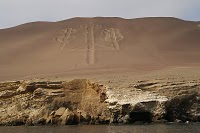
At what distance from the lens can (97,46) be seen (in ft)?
251

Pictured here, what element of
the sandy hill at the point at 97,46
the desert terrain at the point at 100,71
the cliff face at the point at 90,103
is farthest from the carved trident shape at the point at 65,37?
the cliff face at the point at 90,103

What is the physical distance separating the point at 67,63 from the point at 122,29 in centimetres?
2235

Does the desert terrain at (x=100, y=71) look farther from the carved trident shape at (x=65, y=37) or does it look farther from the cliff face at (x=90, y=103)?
the carved trident shape at (x=65, y=37)

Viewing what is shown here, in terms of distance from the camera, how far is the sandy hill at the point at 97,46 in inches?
2635

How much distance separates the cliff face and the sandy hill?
57.3 feet

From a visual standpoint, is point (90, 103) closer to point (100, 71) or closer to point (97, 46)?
point (100, 71)

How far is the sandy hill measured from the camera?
6694 centimetres

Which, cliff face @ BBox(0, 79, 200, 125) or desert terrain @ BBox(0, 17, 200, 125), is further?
desert terrain @ BBox(0, 17, 200, 125)

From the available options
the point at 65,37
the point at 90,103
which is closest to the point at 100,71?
the point at 90,103

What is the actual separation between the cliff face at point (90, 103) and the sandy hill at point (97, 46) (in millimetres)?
17469

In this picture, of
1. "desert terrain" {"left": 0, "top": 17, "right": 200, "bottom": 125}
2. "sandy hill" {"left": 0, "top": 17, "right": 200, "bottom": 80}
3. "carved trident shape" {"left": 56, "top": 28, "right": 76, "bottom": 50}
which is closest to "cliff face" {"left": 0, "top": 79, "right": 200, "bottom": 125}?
"desert terrain" {"left": 0, "top": 17, "right": 200, "bottom": 125}

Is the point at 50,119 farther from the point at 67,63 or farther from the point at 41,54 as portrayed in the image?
the point at 41,54

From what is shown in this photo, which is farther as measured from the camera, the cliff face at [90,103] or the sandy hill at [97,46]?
the sandy hill at [97,46]

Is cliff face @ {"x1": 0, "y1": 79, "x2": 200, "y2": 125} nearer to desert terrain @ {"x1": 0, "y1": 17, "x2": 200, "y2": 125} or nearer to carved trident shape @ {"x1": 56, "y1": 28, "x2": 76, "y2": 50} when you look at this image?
desert terrain @ {"x1": 0, "y1": 17, "x2": 200, "y2": 125}
